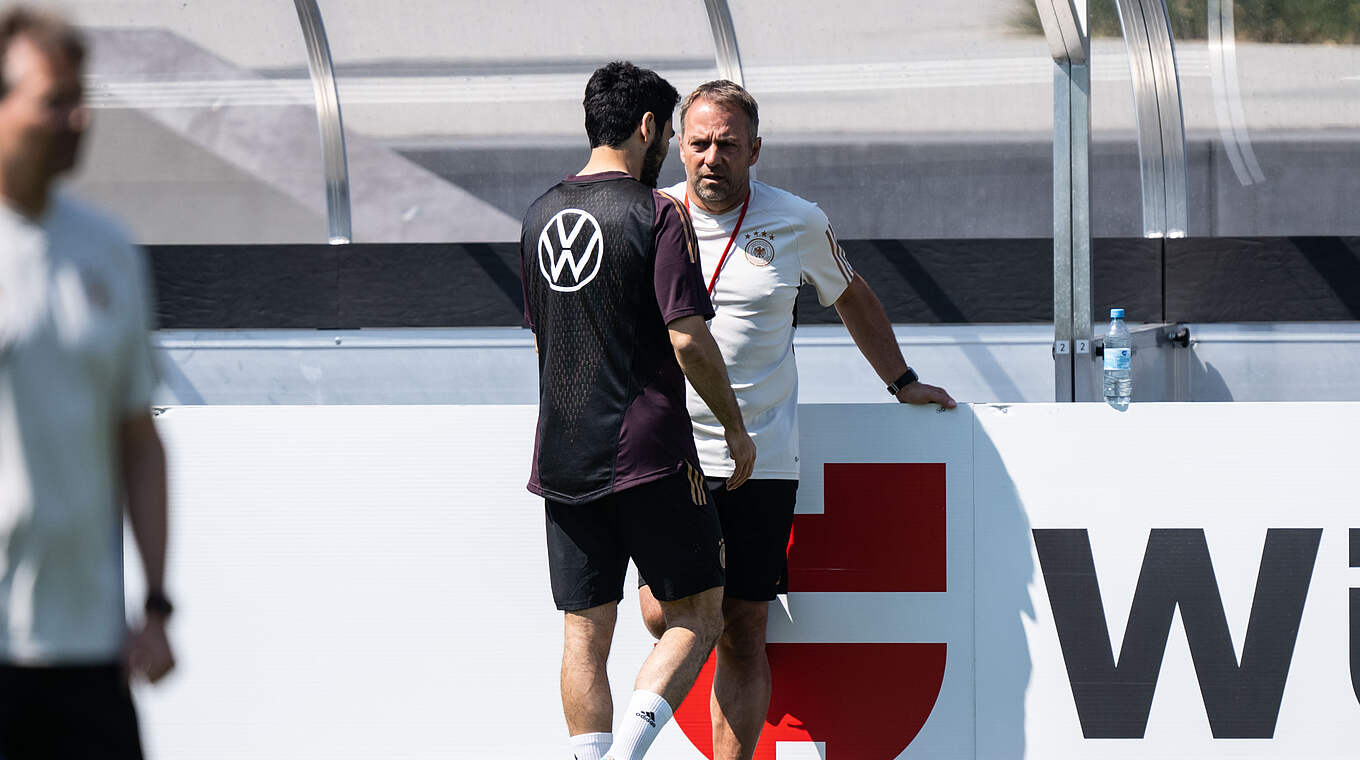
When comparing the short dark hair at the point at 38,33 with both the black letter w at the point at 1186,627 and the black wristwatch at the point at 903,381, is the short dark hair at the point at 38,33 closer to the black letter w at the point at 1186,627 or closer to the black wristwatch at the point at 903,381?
the black wristwatch at the point at 903,381

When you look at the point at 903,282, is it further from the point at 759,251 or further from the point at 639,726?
the point at 639,726

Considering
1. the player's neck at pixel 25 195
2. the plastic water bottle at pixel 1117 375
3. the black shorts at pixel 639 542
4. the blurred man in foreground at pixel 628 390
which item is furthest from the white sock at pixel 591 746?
the player's neck at pixel 25 195

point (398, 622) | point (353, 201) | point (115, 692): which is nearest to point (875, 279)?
point (353, 201)

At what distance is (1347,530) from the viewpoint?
3.43m

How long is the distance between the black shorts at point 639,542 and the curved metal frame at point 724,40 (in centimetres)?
375

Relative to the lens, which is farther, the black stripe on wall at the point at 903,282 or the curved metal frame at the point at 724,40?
the curved metal frame at the point at 724,40

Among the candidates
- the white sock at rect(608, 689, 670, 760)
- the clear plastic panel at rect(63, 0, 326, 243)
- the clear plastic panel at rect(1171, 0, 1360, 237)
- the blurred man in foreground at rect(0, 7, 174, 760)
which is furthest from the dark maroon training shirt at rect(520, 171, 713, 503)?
the clear plastic panel at rect(63, 0, 326, 243)

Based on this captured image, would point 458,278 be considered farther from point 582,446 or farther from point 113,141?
point 582,446

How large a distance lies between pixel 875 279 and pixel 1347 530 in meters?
2.97

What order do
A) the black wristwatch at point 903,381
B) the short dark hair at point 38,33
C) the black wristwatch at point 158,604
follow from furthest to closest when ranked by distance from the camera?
the black wristwatch at point 903,381, the black wristwatch at point 158,604, the short dark hair at point 38,33

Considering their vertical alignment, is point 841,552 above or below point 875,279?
below

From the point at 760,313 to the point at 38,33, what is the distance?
1869 mm

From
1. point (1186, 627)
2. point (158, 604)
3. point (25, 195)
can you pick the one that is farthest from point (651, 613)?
point (25, 195)

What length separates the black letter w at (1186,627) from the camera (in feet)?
11.3
